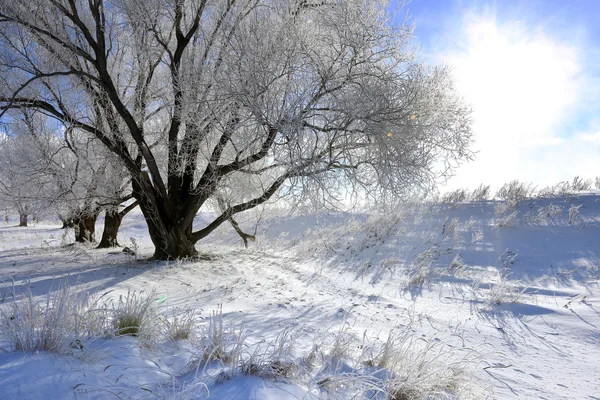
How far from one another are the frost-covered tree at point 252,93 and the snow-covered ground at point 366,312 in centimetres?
176

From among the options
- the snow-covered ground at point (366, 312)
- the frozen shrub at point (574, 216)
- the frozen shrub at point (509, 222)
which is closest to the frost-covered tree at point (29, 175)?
the snow-covered ground at point (366, 312)

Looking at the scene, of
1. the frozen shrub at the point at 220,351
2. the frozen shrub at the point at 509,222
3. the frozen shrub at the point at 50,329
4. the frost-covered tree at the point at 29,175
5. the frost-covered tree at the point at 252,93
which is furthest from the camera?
the frozen shrub at the point at 509,222

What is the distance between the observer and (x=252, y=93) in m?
4.86

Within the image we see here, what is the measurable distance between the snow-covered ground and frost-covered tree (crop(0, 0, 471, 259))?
1.76 meters

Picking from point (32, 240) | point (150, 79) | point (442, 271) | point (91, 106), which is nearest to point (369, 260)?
point (442, 271)

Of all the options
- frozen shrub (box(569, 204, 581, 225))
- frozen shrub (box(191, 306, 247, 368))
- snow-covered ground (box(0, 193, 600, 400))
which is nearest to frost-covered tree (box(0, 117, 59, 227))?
snow-covered ground (box(0, 193, 600, 400))

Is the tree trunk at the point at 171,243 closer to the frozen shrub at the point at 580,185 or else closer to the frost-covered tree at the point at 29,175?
the frost-covered tree at the point at 29,175

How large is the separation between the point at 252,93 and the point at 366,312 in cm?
341

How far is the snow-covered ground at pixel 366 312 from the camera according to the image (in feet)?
6.74

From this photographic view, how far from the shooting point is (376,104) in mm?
4785

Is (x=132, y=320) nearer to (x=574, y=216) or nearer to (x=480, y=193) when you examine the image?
(x=574, y=216)

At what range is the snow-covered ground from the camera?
2055mm

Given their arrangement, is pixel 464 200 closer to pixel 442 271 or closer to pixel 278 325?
pixel 442 271

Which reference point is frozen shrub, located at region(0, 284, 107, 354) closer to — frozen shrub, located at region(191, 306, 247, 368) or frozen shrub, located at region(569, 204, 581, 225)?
frozen shrub, located at region(191, 306, 247, 368)
